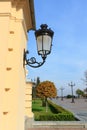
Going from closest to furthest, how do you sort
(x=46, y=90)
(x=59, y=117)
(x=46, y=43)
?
(x=46, y=43) → (x=59, y=117) → (x=46, y=90)

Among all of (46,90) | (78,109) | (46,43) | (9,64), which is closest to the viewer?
(9,64)

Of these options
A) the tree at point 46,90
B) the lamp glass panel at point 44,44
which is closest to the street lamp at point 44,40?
the lamp glass panel at point 44,44

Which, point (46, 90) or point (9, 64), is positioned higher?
point (46, 90)

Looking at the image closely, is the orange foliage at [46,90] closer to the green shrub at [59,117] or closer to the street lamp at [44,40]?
the green shrub at [59,117]

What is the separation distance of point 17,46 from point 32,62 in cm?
61

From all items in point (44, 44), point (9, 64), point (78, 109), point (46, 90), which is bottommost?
point (78, 109)

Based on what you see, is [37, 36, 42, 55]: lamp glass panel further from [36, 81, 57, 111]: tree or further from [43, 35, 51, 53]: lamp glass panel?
[36, 81, 57, 111]: tree

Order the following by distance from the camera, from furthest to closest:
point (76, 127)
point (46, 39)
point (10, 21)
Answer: point (76, 127) < point (46, 39) < point (10, 21)

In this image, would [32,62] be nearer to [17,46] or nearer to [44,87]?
[17,46]

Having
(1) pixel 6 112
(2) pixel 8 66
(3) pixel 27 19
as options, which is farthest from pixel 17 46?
(3) pixel 27 19

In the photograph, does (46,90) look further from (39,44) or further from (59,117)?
(39,44)

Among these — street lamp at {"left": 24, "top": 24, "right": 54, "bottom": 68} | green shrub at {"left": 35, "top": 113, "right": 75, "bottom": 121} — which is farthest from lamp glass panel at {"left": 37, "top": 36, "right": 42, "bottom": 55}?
green shrub at {"left": 35, "top": 113, "right": 75, "bottom": 121}

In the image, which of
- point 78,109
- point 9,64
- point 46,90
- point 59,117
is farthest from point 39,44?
point 78,109

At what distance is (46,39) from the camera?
5.47 m
